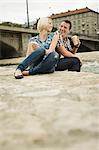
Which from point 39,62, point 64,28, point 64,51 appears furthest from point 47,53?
point 64,28

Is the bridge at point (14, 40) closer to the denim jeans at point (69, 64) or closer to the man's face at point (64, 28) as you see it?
the denim jeans at point (69, 64)

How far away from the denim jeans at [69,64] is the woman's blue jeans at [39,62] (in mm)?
455

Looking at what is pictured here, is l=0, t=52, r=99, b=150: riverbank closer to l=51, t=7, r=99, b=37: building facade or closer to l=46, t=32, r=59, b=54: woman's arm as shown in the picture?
l=46, t=32, r=59, b=54: woman's arm

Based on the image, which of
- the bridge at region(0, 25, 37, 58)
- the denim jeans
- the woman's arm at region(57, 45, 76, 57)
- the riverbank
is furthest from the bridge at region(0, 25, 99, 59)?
the riverbank

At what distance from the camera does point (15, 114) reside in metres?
2.09

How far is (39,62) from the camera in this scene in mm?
5086

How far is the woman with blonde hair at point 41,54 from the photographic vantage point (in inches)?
192

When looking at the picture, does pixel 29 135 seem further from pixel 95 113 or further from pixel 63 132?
pixel 95 113

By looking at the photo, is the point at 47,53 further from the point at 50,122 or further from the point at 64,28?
the point at 50,122

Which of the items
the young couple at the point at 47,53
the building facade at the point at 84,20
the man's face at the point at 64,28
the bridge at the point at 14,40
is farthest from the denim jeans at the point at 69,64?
the building facade at the point at 84,20

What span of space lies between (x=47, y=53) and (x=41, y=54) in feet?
0.33

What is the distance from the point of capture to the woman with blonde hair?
4.88 metres

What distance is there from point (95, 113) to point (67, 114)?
0.16 metres

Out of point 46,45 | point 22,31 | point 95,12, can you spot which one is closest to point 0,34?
point 22,31
